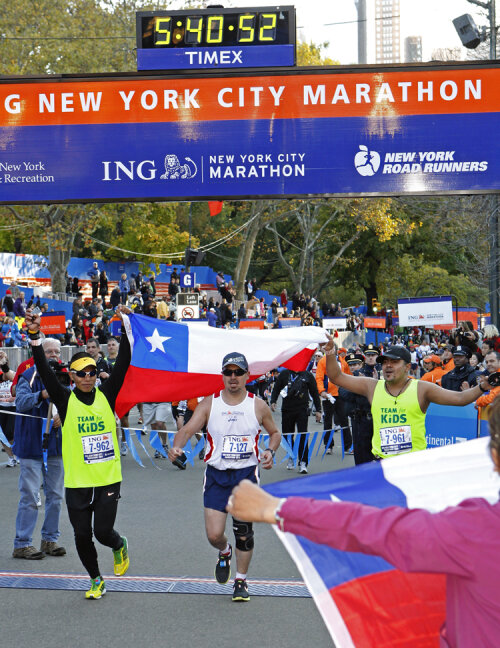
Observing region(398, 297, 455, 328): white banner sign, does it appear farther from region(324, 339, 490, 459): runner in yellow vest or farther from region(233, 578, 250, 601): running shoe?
region(233, 578, 250, 601): running shoe

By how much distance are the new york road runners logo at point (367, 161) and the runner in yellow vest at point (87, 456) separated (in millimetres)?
3787

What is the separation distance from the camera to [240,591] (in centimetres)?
667

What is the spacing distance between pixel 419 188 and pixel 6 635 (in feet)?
19.0

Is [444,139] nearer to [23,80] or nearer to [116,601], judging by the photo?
[23,80]

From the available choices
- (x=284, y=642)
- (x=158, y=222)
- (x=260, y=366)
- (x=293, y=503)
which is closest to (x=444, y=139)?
(x=260, y=366)

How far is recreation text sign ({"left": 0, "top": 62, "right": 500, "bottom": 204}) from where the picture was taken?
927 centimetres

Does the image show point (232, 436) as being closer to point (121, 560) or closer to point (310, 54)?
point (121, 560)

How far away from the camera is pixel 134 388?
805 centimetres

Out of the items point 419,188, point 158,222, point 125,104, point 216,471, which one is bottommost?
point 216,471

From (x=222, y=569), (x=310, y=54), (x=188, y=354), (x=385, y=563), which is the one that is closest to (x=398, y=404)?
(x=222, y=569)

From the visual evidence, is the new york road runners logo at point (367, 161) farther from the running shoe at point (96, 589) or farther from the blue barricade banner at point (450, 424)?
the running shoe at point (96, 589)

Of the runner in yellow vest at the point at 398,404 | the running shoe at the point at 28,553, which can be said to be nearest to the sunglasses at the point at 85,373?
the runner in yellow vest at the point at 398,404

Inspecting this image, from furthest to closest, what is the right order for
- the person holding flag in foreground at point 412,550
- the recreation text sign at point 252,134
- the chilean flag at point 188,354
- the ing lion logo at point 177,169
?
the ing lion logo at point 177,169, the recreation text sign at point 252,134, the chilean flag at point 188,354, the person holding flag in foreground at point 412,550

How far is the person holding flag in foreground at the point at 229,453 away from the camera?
6.80m
